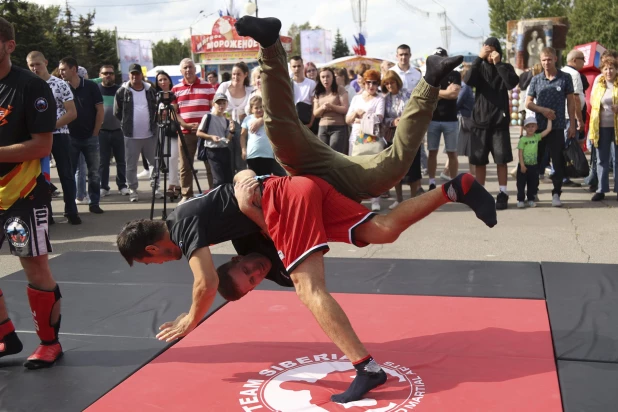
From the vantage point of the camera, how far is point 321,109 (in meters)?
7.89

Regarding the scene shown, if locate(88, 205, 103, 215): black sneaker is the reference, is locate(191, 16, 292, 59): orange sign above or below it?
above

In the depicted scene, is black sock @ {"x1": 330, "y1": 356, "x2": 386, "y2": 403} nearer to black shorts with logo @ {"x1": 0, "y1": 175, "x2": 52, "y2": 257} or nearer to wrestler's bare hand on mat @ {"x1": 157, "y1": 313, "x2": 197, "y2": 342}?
wrestler's bare hand on mat @ {"x1": 157, "y1": 313, "x2": 197, "y2": 342}

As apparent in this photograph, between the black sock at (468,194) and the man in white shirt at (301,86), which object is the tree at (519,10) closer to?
the man in white shirt at (301,86)

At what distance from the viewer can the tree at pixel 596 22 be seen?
110ft

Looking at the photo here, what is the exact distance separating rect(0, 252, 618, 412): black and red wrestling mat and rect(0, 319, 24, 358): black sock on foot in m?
0.06

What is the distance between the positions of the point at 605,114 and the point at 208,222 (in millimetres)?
5956

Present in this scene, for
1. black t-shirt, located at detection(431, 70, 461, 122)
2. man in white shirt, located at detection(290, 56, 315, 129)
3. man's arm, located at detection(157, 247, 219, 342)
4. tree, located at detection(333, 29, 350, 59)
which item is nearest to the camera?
man's arm, located at detection(157, 247, 219, 342)

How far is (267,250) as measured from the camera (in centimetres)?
336

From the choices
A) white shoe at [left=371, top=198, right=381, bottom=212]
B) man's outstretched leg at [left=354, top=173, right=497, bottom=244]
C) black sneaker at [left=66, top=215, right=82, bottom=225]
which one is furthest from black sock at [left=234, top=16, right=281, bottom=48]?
black sneaker at [left=66, top=215, right=82, bottom=225]

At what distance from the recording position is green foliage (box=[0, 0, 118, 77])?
30.0 m

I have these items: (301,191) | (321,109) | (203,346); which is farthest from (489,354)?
(321,109)

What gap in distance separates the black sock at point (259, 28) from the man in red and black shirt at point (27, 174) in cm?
117

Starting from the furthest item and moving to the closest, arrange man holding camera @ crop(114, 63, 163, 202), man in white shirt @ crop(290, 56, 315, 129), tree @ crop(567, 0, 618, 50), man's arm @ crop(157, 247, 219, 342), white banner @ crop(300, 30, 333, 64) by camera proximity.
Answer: white banner @ crop(300, 30, 333, 64) → tree @ crop(567, 0, 618, 50) → man holding camera @ crop(114, 63, 163, 202) → man in white shirt @ crop(290, 56, 315, 129) → man's arm @ crop(157, 247, 219, 342)

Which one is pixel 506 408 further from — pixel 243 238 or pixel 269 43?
pixel 269 43
